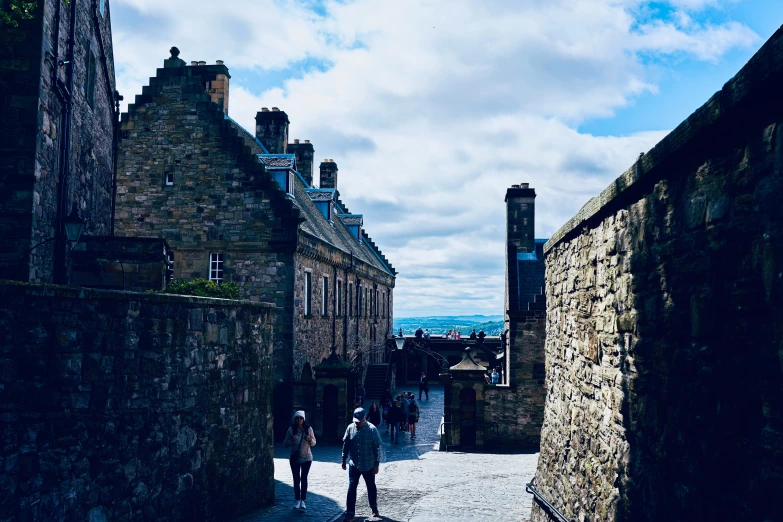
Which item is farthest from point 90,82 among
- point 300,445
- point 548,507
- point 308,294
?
point 548,507

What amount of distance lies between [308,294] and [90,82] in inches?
460

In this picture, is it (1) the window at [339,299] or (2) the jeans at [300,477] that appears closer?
(2) the jeans at [300,477]

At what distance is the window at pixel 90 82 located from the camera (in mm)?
15531

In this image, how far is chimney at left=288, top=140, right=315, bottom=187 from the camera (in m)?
37.7

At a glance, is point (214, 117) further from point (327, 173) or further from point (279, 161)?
point (327, 173)

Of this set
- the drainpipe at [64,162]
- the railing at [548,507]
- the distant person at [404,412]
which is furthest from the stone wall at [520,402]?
the drainpipe at [64,162]

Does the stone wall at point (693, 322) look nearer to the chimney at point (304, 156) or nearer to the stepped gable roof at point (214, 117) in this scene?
the stepped gable roof at point (214, 117)

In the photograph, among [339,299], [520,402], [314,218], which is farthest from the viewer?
[339,299]

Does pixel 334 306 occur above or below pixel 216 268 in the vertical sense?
below

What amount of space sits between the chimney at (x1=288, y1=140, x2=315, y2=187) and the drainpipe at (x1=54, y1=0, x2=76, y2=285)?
78.6 feet

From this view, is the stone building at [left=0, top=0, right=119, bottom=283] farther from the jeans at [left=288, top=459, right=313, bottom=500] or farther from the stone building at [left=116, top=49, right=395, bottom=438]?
the stone building at [left=116, top=49, right=395, bottom=438]

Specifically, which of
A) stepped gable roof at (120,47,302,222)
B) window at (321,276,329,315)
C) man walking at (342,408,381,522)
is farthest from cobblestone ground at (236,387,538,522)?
stepped gable roof at (120,47,302,222)

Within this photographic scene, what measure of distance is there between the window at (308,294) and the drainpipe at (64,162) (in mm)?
12033

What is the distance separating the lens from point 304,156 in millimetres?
38062
